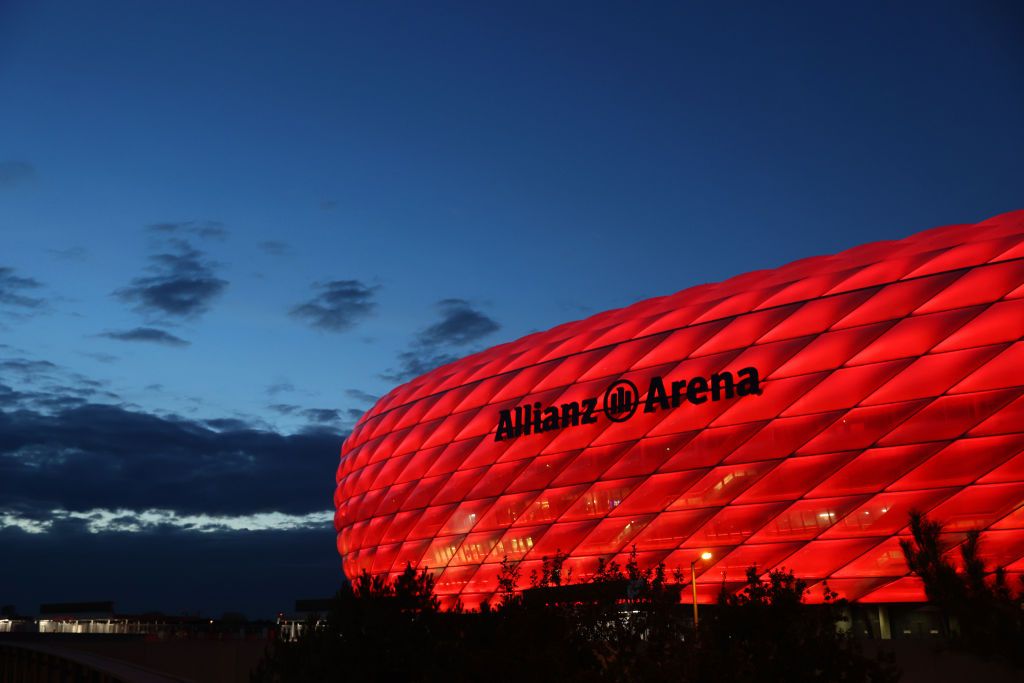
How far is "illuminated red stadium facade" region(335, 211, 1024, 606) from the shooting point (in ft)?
92.6

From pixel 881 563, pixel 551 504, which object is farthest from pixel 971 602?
pixel 551 504

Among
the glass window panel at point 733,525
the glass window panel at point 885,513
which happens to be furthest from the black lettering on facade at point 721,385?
the glass window panel at point 885,513

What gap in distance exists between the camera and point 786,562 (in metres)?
30.8

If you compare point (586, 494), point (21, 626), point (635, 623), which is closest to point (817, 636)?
point (635, 623)

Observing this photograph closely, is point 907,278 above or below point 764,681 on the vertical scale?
above

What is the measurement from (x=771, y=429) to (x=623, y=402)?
6.12 m

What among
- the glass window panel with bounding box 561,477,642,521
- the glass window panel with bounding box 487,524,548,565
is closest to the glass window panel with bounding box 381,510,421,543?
the glass window panel with bounding box 487,524,548,565

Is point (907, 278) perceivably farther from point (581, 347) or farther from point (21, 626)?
point (21, 626)

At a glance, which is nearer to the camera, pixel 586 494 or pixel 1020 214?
pixel 1020 214

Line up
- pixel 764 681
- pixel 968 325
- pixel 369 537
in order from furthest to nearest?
pixel 369 537
pixel 968 325
pixel 764 681

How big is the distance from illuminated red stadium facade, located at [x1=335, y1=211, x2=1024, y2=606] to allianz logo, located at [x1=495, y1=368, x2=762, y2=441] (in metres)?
0.07

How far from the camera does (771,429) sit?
3148cm

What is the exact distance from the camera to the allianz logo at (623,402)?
32.8 m

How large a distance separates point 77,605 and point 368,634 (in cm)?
11491
